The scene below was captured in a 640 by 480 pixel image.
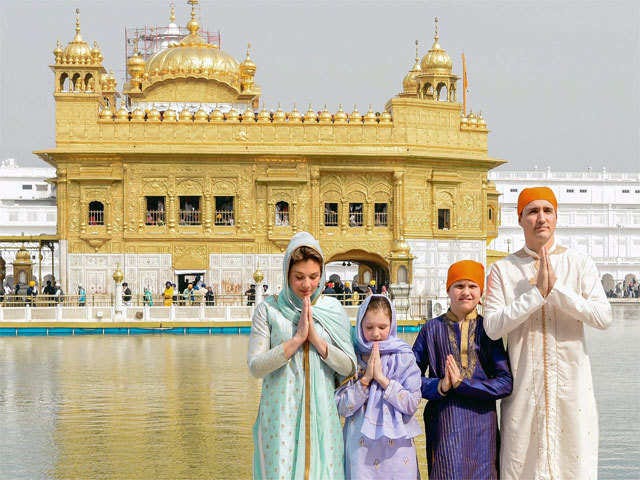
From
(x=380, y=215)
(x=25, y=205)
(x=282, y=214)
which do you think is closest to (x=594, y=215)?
(x=25, y=205)

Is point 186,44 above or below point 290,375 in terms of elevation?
above

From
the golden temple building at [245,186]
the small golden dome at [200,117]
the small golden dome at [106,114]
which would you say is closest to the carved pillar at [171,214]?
the golden temple building at [245,186]

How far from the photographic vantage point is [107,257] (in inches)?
1261

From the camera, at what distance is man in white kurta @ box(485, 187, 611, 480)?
A: 5750 millimetres

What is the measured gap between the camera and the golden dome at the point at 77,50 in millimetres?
33344

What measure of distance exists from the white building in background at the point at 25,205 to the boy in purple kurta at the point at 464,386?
52.1 metres

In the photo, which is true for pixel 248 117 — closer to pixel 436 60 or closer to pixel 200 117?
pixel 200 117

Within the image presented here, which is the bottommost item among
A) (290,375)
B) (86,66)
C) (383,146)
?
(290,375)

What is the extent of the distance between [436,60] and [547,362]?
3050 cm

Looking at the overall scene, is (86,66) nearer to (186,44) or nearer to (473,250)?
(186,44)

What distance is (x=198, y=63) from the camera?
116 feet

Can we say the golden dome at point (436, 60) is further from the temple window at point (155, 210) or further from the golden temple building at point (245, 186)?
the temple window at point (155, 210)

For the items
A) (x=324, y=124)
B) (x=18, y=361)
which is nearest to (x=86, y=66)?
(x=324, y=124)

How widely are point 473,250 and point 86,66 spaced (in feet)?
38.6
